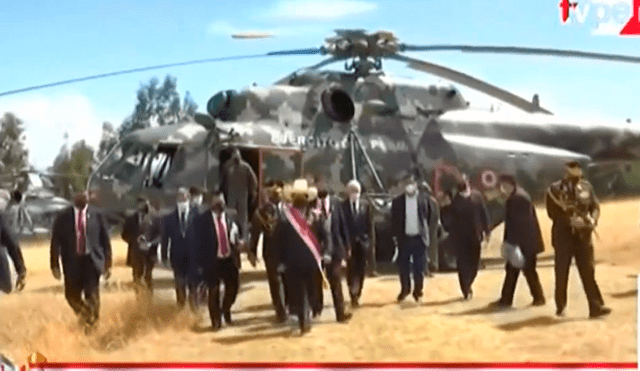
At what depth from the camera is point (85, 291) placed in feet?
14.9

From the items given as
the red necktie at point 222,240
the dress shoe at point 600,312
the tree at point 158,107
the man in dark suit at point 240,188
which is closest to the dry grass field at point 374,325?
the dress shoe at point 600,312

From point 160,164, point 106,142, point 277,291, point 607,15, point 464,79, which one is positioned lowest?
point 277,291

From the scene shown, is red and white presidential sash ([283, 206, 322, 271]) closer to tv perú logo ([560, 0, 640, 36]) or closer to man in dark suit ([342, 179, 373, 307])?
man in dark suit ([342, 179, 373, 307])

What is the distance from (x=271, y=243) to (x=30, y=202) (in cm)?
102

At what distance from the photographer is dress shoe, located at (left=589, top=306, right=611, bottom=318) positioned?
14.9 feet

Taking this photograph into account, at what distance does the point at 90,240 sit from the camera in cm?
454

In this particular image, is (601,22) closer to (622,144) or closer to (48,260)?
(622,144)

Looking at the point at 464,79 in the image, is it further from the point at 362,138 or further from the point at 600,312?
the point at 600,312

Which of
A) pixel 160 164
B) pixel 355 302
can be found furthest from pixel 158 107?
pixel 355 302

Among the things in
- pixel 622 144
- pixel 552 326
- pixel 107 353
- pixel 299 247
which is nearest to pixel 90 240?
pixel 107 353

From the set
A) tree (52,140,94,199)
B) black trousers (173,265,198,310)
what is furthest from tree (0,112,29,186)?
black trousers (173,265,198,310)

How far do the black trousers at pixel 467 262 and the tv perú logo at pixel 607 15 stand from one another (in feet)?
3.39

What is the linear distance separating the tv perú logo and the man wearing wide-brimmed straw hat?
137 cm

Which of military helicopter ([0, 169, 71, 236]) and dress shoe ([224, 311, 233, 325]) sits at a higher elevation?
military helicopter ([0, 169, 71, 236])
